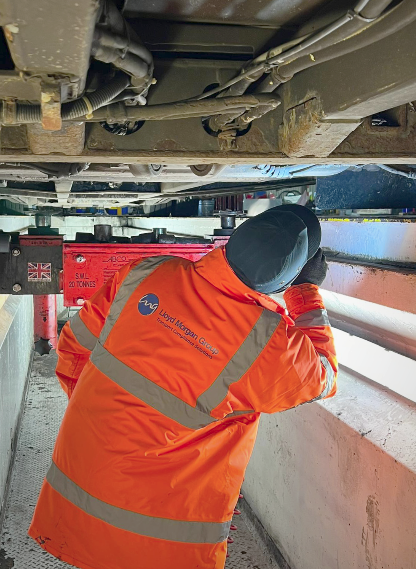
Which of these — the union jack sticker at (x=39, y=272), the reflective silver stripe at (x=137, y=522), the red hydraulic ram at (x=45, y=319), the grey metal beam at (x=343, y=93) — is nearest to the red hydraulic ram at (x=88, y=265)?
the union jack sticker at (x=39, y=272)

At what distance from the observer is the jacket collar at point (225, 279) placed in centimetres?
177

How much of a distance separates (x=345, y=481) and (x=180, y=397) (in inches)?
48.8

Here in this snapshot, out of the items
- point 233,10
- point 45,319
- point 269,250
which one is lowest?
point 45,319

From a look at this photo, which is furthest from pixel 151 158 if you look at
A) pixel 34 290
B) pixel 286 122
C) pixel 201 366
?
pixel 34 290

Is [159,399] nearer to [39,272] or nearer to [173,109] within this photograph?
[173,109]

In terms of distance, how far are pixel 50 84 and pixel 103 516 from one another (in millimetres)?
1547

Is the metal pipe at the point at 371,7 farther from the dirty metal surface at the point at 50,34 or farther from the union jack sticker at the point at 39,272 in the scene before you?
the union jack sticker at the point at 39,272

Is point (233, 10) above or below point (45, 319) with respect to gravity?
above

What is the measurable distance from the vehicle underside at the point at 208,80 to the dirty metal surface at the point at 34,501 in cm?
282

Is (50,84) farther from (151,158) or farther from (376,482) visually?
(376,482)

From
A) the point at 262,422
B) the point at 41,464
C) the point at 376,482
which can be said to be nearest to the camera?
the point at 376,482

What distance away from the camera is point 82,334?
87.2 inches

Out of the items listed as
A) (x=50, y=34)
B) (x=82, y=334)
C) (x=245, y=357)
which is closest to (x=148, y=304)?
(x=245, y=357)

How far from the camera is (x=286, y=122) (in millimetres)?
1518
